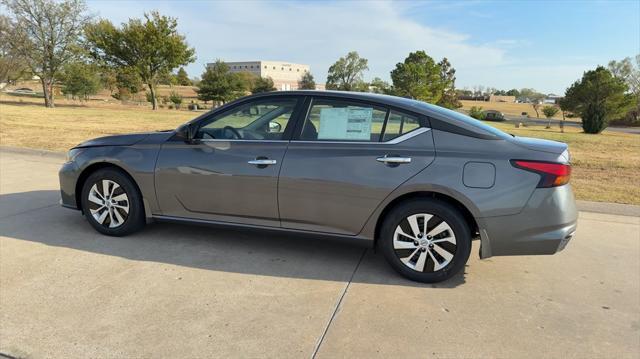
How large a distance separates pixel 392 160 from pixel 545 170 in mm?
1151

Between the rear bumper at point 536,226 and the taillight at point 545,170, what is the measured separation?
49 mm

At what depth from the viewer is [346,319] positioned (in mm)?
3090

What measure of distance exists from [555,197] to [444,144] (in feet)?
3.01

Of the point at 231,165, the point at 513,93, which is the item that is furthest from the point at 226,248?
the point at 513,93

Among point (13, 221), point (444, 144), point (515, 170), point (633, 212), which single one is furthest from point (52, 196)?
point (633, 212)

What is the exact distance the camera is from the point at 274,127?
4105mm

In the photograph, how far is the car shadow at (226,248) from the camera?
12.6 feet

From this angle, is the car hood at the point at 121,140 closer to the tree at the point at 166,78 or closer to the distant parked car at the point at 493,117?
the tree at the point at 166,78

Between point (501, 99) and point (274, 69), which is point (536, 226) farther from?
point (501, 99)

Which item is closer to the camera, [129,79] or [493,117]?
[129,79]

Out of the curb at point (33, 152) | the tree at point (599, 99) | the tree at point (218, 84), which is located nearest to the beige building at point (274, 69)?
the tree at point (218, 84)

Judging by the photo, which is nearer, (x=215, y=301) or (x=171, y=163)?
(x=215, y=301)

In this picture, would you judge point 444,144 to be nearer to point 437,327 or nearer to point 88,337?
point 437,327

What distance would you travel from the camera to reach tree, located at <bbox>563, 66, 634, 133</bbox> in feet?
112
